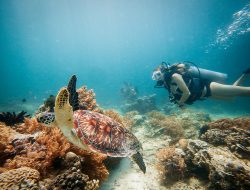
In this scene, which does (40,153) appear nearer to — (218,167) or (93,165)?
(93,165)

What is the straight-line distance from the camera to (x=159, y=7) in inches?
1406

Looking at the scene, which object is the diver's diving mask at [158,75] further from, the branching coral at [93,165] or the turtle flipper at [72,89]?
the branching coral at [93,165]

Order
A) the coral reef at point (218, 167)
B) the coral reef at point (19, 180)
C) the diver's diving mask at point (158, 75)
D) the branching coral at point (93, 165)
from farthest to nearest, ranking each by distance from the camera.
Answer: the diver's diving mask at point (158, 75) → the branching coral at point (93, 165) → the coral reef at point (218, 167) → the coral reef at point (19, 180)

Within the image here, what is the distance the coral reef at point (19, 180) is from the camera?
1965 millimetres

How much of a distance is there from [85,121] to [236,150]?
153 inches

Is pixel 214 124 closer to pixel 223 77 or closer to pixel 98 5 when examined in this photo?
pixel 223 77

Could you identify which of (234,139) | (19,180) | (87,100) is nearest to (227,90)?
(234,139)

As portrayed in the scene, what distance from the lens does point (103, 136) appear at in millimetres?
3488

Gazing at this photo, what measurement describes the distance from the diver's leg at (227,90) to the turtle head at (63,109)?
6124 mm

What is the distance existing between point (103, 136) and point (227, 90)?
554cm

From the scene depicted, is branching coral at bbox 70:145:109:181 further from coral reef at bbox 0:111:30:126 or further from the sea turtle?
coral reef at bbox 0:111:30:126

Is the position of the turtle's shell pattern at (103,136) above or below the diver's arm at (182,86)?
below

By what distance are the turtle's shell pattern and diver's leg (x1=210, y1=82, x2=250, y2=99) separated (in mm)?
4623

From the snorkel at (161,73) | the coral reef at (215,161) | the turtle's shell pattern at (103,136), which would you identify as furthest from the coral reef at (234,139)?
the turtle's shell pattern at (103,136)
